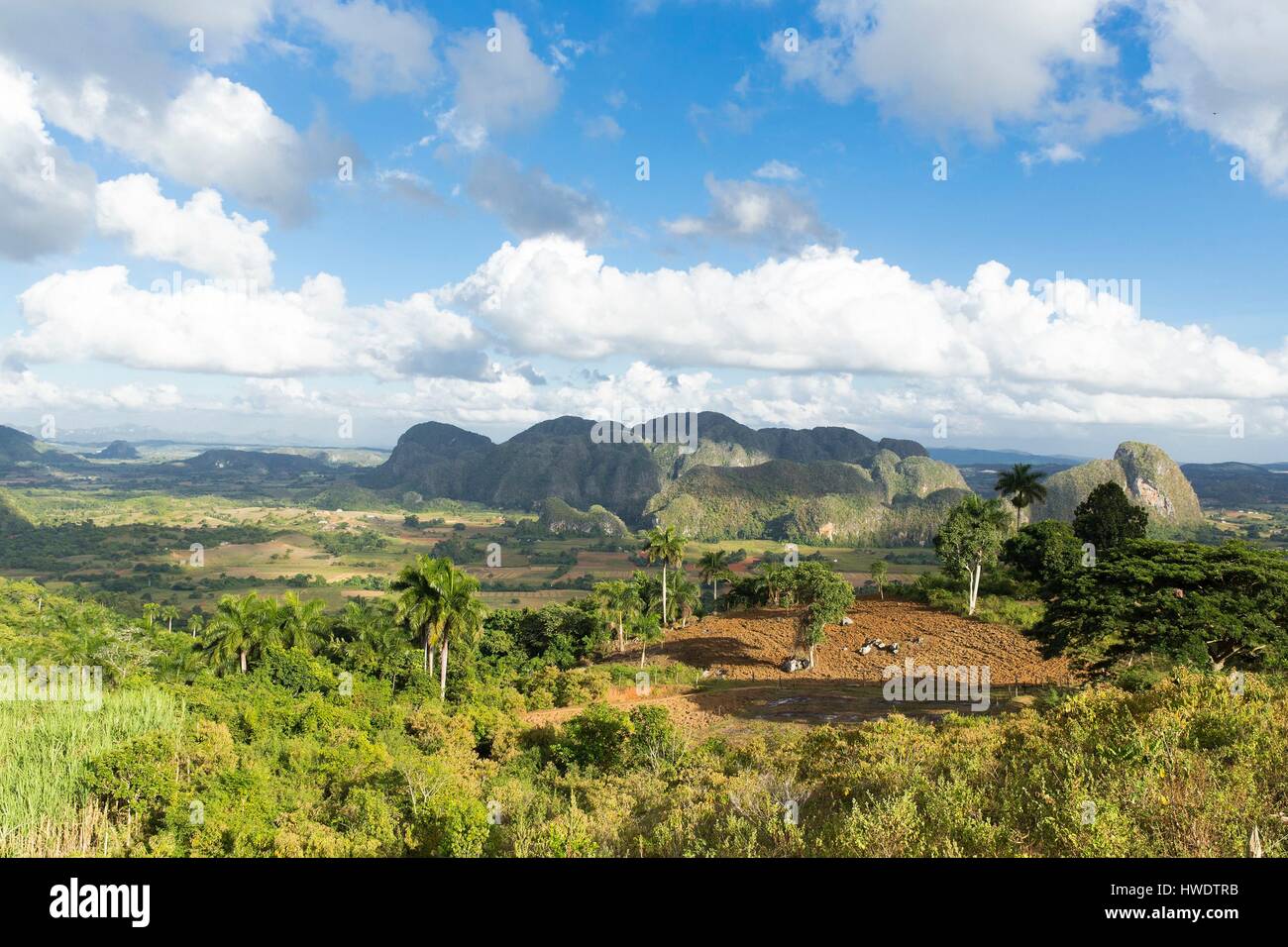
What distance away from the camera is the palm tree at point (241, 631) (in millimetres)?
39469

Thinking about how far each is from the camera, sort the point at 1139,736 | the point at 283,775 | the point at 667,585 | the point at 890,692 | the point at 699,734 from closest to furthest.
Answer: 1. the point at 1139,736
2. the point at 283,775
3. the point at 699,734
4. the point at 890,692
5. the point at 667,585

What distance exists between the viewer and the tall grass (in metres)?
12.4

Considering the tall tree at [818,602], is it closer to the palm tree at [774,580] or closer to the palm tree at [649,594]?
the palm tree at [774,580]

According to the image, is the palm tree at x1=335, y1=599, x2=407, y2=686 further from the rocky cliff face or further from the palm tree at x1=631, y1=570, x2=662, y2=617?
the rocky cliff face

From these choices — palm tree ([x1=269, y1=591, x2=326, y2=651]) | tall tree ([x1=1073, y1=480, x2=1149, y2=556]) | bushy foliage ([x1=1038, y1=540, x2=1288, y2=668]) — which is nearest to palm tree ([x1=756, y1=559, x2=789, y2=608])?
bushy foliage ([x1=1038, y1=540, x2=1288, y2=668])

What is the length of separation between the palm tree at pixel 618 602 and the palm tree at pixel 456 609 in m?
11.8

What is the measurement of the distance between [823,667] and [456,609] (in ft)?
64.6

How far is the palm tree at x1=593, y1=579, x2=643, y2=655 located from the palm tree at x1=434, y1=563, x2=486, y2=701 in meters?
11.8

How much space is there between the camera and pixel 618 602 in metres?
44.0

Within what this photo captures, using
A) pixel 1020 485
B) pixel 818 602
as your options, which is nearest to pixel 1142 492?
pixel 1020 485

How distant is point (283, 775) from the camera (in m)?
19.8
